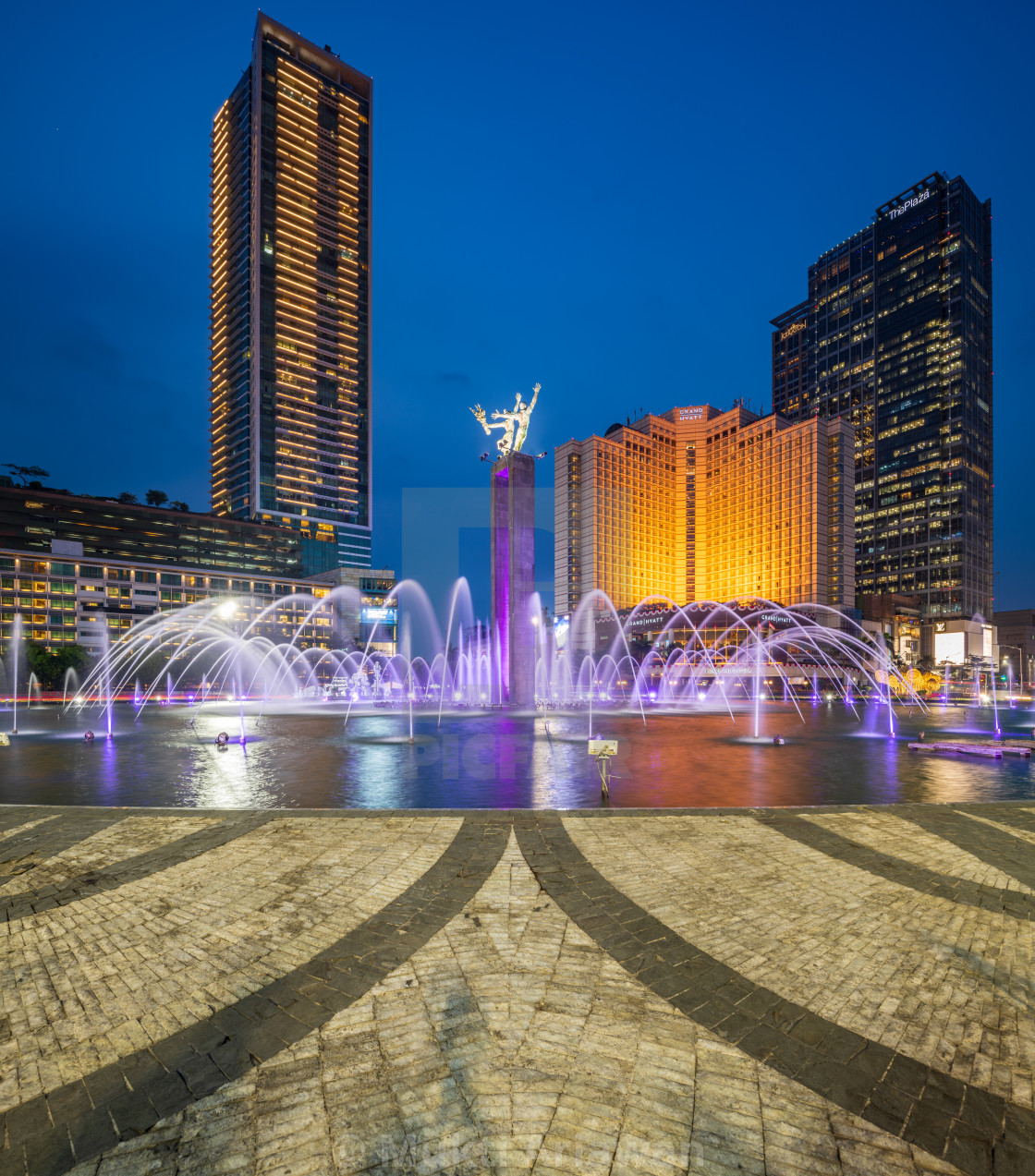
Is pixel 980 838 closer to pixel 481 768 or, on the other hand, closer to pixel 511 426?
pixel 481 768

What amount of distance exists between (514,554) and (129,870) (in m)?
31.1

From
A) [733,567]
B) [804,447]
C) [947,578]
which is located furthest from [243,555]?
[947,578]

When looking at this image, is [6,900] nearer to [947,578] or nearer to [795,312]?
[947,578]

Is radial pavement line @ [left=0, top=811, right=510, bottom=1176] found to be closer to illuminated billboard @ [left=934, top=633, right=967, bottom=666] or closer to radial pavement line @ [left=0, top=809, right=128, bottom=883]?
radial pavement line @ [left=0, top=809, right=128, bottom=883]

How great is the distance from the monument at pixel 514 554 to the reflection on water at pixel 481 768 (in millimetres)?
9573

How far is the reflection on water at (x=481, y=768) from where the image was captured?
12758mm

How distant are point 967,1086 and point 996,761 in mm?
18517

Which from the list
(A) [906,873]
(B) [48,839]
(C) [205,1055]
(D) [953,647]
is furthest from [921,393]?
(C) [205,1055]

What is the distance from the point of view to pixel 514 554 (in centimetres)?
3825

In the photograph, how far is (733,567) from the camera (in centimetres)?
16200

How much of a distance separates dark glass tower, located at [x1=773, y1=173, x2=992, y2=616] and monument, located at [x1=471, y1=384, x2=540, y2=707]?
477ft

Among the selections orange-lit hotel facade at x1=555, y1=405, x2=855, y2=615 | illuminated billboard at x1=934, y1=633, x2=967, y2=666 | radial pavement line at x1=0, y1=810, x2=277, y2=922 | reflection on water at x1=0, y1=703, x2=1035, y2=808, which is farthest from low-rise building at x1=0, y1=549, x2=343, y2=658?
illuminated billboard at x1=934, y1=633, x2=967, y2=666

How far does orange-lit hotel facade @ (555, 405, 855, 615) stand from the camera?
143750 mm

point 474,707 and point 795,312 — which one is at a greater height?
point 795,312
